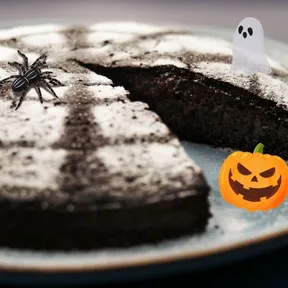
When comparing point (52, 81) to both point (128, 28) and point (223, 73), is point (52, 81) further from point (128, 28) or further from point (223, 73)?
point (128, 28)

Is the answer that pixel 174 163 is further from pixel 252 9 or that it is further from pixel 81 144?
pixel 252 9

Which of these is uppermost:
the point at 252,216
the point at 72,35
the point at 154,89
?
the point at 72,35

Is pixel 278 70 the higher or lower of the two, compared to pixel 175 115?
higher

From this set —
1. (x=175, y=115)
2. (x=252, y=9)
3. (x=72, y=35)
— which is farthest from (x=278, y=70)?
(x=252, y=9)

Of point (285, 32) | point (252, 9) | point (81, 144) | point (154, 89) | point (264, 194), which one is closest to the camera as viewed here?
point (81, 144)

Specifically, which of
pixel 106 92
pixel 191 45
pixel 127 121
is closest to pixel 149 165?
pixel 127 121

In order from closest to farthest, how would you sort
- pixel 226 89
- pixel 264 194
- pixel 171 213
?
pixel 171 213, pixel 264 194, pixel 226 89

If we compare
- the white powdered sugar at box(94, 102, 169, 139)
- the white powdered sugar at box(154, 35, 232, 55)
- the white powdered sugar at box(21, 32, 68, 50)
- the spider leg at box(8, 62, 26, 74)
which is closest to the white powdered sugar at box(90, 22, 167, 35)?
the white powdered sugar at box(154, 35, 232, 55)
